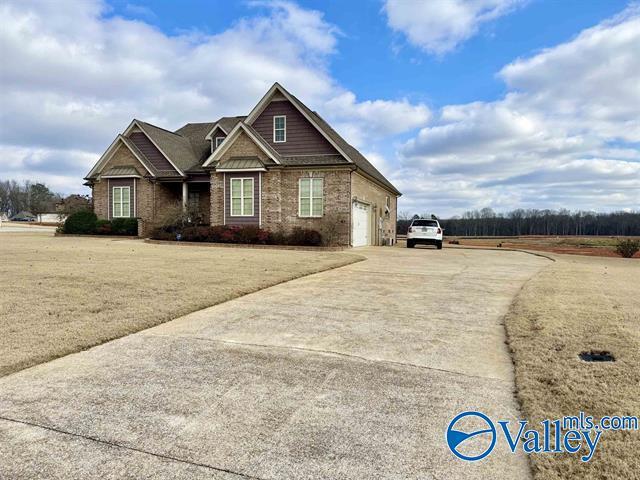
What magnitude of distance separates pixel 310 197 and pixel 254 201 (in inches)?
126

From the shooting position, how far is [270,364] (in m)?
4.47

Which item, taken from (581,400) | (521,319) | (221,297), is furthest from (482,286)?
(581,400)

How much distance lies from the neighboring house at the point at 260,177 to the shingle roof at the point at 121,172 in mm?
63

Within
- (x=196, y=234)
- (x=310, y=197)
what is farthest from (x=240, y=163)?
(x=196, y=234)

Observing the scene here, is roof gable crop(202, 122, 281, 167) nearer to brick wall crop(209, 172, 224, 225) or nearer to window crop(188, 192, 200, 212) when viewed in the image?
brick wall crop(209, 172, 224, 225)

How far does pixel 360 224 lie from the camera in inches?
965

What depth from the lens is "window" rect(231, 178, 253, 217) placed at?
23.5 meters

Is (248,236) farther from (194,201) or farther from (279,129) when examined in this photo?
(194,201)

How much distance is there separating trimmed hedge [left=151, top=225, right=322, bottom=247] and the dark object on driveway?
658 inches

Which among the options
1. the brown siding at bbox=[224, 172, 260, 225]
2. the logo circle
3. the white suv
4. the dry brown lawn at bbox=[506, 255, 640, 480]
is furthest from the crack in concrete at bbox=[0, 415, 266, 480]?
the white suv

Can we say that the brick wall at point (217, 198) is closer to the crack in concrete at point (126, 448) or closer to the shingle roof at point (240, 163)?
the shingle roof at point (240, 163)

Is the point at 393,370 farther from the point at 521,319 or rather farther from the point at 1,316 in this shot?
the point at 1,316

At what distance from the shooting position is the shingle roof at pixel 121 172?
26.6 meters

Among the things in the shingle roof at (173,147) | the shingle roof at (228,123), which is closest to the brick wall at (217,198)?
the shingle roof at (173,147)
